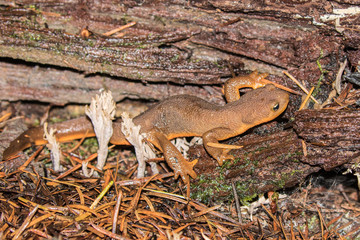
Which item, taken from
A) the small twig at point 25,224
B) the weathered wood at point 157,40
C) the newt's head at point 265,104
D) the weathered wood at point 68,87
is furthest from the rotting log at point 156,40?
the small twig at point 25,224

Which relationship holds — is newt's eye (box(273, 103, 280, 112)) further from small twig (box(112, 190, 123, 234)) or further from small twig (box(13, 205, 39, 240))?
small twig (box(13, 205, 39, 240))

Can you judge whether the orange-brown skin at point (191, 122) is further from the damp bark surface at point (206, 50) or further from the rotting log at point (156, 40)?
the rotting log at point (156, 40)

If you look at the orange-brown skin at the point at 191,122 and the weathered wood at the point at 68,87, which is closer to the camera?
the orange-brown skin at the point at 191,122

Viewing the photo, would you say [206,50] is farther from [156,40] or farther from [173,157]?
[173,157]

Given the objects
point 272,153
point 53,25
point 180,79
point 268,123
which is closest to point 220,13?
point 180,79

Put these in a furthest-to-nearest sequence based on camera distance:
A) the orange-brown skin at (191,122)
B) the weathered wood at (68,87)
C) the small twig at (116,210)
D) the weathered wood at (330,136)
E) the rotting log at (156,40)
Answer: the weathered wood at (68,87) < the rotting log at (156,40) < the orange-brown skin at (191,122) < the weathered wood at (330,136) < the small twig at (116,210)

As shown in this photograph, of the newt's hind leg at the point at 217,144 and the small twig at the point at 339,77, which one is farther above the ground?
the small twig at the point at 339,77

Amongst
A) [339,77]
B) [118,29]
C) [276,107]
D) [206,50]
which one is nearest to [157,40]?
[118,29]

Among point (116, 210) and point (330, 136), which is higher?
point (330, 136)

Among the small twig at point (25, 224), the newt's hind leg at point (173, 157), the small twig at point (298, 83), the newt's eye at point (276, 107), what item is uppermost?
the small twig at point (298, 83)
